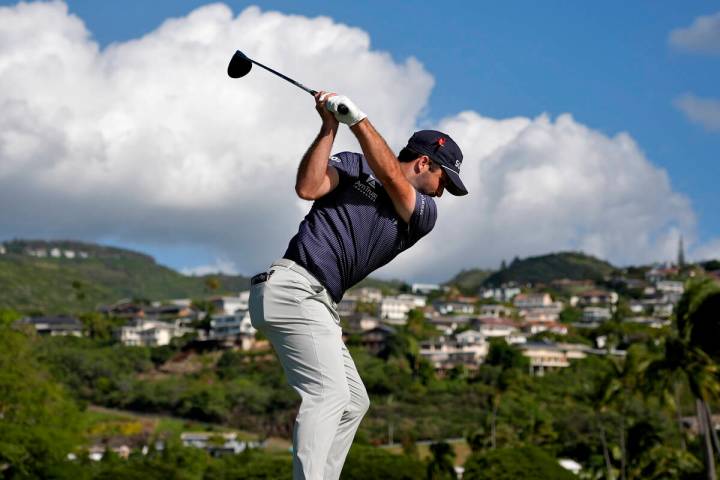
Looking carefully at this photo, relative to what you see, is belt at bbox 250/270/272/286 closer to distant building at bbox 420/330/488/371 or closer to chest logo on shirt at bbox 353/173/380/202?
chest logo on shirt at bbox 353/173/380/202

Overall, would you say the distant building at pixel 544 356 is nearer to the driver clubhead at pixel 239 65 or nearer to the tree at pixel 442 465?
the tree at pixel 442 465

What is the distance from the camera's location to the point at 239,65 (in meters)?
6.23

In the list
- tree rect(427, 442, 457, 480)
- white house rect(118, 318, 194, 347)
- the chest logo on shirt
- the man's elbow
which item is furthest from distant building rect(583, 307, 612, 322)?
the man's elbow

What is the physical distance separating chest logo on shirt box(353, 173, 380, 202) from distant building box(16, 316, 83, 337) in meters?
141

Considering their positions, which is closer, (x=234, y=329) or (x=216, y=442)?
(x=216, y=442)

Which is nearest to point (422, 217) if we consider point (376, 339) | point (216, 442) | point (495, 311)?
point (216, 442)

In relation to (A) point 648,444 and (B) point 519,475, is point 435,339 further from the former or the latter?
(B) point 519,475

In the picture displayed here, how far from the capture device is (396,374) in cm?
11012

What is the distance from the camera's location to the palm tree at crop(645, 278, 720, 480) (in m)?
44.5

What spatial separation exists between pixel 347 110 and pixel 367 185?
53cm

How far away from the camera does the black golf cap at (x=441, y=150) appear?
5.95 m

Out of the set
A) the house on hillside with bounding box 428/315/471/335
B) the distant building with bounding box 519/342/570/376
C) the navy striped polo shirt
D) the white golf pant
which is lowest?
the white golf pant

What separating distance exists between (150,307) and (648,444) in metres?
129

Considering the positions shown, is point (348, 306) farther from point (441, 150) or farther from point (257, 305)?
point (257, 305)
